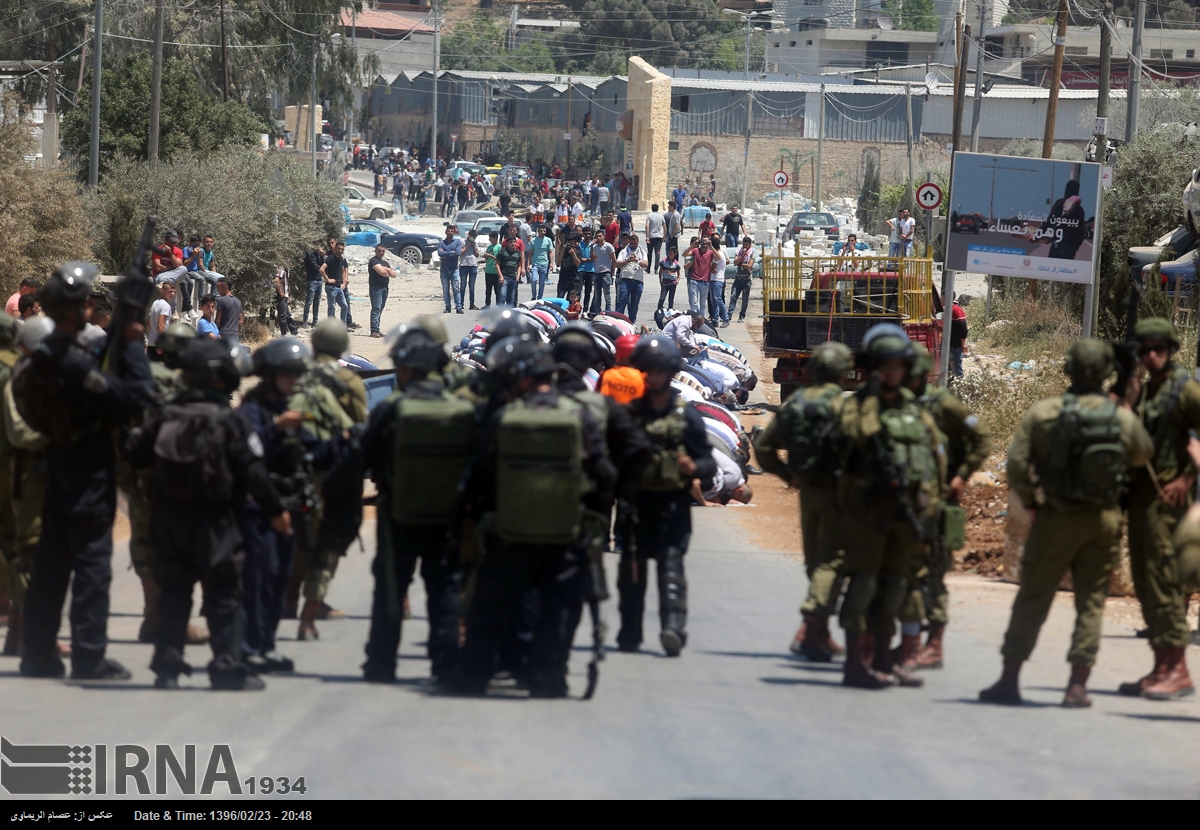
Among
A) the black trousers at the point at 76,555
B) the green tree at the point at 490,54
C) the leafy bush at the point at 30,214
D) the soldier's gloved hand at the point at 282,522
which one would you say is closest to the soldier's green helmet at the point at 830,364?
the soldier's gloved hand at the point at 282,522

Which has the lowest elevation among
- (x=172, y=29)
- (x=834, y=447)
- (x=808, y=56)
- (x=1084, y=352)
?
(x=834, y=447)

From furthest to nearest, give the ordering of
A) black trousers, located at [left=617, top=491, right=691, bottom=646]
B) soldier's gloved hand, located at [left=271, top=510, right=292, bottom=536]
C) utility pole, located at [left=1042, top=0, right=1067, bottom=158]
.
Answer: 1. utility pole, located at [left=1042, top=0, right=1067, bottom=158]
2. black trousers, located at [left=617, top=491, right=691, bottom=646]
3. soldier's gloved hand, located at [left=271, top=510, right=292, bottom=536]

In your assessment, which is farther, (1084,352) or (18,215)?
(18,215)

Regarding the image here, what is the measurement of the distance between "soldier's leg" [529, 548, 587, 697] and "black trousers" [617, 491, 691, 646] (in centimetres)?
102

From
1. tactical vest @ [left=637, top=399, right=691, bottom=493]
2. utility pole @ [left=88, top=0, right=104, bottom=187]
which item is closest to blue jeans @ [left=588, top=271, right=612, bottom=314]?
utility pole @ [left=88, top=0, right=104, bottom=187]

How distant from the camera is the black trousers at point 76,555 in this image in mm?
6715

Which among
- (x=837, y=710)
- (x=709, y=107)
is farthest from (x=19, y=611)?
(x=709, y=107)

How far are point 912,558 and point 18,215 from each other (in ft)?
58.7

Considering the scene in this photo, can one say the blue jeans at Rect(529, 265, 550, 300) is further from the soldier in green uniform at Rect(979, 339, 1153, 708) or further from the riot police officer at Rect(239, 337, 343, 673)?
the soldier in green uniform at Rect(979, 339, 1153, 708)

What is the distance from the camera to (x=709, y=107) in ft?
248

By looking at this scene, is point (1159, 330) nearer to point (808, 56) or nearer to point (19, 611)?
point (19, 611)

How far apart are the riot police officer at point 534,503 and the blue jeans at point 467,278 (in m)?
22.4

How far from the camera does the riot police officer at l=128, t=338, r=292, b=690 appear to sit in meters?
6.23

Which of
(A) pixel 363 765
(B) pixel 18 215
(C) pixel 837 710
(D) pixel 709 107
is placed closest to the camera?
(A) pixel 363 765
